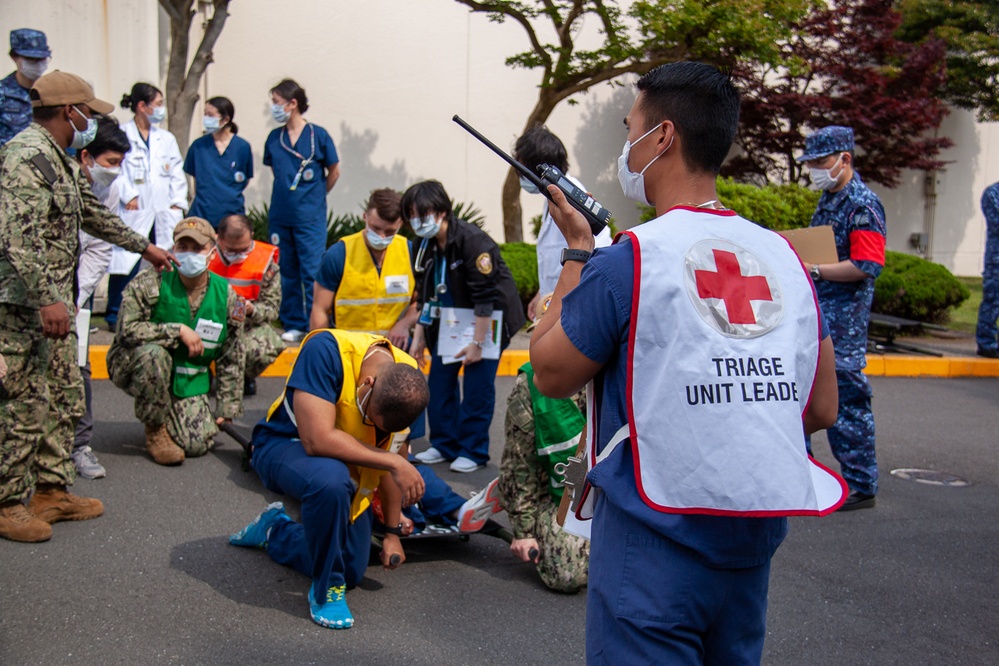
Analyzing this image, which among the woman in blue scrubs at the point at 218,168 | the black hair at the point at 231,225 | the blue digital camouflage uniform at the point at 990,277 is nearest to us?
the black hair at the point at 231,225

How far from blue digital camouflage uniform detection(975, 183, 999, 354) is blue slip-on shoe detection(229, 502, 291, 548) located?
7888mm

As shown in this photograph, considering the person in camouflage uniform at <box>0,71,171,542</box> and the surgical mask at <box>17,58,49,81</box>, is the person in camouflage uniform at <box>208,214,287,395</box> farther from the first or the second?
the person in camouflage uniform at <box>0,71,171,542</box>

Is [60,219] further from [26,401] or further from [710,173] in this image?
[710,173]

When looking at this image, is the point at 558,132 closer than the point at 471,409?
No

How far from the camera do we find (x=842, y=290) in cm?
567

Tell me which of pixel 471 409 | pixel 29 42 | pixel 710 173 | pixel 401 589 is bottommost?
pixel 401 589

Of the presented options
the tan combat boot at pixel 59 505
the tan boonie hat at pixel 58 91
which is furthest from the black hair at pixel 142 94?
the tan combat boot at pixel 59 505

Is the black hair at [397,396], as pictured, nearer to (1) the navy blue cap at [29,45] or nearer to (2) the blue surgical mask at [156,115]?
(1) the navy blue cap at [29,45]

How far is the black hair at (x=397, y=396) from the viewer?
400 centimetres

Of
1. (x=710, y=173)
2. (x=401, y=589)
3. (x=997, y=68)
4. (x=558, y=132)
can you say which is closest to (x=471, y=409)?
(x=401, y=589)

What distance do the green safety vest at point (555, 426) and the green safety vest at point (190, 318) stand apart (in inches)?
107

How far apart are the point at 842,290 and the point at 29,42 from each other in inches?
202

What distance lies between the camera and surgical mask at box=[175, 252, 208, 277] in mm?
6141

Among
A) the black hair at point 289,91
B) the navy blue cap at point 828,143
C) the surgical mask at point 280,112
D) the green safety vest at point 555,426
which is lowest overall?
the green safety vest at point 555,426
